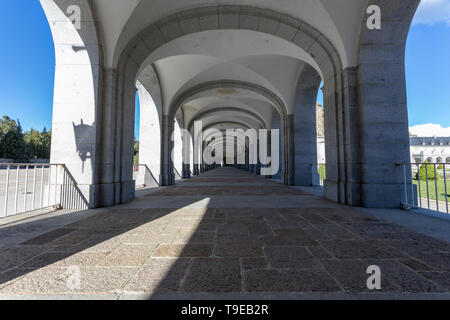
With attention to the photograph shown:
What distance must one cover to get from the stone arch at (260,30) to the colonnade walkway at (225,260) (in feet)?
10.3

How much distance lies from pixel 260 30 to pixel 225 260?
7246mm

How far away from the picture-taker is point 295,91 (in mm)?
10586

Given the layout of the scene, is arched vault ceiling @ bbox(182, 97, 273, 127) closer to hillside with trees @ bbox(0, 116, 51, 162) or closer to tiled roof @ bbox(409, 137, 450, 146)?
hillside with trees @ bbox(0, 116, 51, 162)

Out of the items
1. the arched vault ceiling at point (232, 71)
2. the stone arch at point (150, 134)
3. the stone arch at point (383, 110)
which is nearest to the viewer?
the stone arch at point (383, 110)

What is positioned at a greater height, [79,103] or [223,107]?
[223,107]

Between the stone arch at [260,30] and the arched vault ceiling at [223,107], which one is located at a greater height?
the arched vault ceiling at [223,107]

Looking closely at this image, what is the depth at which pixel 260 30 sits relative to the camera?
7.00 m

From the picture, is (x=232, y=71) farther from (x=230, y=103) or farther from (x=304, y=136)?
(x=230, y=103)

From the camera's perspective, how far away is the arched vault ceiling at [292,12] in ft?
17.6

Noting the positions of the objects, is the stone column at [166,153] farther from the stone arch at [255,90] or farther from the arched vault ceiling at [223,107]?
the arched vault ceiling at [223,107]

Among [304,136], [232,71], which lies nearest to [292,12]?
[232,71]

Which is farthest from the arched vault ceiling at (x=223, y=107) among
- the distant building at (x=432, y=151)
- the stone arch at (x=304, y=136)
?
the distant building at (x=432, y=151)

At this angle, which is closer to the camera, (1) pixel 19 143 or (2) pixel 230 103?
(2) pixel 230 103

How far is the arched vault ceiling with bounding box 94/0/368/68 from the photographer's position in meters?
5.36
